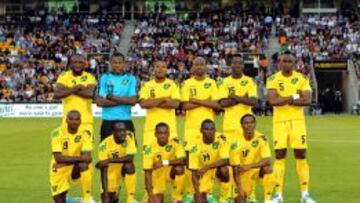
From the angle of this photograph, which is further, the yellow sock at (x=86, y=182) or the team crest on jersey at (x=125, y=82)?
the team crest on jersey at (x=125, y=82)

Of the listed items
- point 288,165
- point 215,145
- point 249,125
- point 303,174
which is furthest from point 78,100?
point 288,165

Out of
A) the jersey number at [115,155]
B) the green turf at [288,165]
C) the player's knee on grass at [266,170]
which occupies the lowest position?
the green turf at [288,165]

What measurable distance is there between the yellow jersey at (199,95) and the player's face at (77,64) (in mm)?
1619

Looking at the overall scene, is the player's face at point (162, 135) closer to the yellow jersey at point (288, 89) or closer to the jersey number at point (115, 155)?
the jersey number at point (115, 155)

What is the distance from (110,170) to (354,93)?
3137 centimetres

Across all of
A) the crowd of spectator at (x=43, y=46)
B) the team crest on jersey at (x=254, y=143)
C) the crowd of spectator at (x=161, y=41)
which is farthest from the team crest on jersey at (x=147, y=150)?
the crowd of spectator at (x=161, y=41)

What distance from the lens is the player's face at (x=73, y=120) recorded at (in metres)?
11.2

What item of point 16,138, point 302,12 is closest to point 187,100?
point 16,138

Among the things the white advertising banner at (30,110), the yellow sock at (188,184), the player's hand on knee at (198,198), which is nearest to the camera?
the player's hand on knee at (198,198)

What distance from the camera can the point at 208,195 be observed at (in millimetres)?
11648

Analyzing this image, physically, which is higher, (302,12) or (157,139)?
(302,12)

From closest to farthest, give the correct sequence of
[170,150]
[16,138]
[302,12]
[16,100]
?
[170,150], [16,138], [16,100], [302,12]

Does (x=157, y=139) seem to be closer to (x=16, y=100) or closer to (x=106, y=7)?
(x=16, y=100)

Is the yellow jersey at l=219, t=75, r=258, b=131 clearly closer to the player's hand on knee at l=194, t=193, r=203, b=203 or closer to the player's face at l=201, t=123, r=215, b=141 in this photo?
the player's face at l=201, t=123, r=215, b=141
